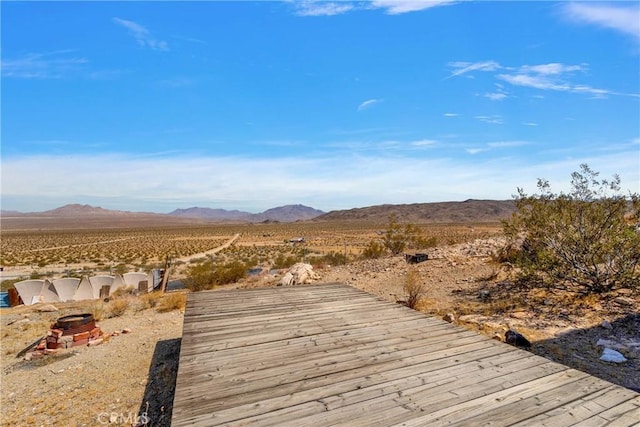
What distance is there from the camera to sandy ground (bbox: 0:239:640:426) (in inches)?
197

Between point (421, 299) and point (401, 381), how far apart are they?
7.05 meters

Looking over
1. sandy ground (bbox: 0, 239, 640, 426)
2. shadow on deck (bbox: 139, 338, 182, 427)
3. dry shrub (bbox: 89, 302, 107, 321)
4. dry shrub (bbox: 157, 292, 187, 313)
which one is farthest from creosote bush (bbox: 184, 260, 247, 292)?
shadow on deck (bbox: 139, 338, 182, 427)

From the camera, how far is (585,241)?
866cm

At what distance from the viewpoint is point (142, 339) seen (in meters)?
7.77

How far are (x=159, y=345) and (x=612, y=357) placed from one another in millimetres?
8000

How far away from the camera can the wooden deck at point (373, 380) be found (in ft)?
8.84

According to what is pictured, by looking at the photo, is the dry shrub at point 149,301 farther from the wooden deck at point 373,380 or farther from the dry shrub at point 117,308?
the wooden deck at point 373,380

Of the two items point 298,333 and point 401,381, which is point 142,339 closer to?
point 298,333

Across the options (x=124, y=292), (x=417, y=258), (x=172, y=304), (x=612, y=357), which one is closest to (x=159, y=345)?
(x=172, y=304)

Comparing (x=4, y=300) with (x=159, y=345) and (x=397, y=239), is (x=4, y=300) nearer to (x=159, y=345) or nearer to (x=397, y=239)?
(x=159, y=345)

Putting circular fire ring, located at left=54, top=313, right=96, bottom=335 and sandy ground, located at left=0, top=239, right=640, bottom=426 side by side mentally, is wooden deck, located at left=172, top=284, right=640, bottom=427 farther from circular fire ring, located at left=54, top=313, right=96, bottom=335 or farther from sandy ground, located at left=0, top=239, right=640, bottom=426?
circular fire ring, located at left=54, top=313, right=96, bottom=335

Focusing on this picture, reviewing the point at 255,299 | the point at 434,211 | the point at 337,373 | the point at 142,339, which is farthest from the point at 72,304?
the point at 434,211

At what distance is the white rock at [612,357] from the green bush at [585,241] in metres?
2.78

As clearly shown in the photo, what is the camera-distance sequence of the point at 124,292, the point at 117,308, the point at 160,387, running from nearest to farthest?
the point at 160,387 → the point at 117,308 → the point at 124,292
